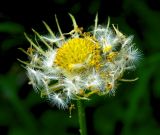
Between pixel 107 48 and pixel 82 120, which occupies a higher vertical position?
pixel 107 48

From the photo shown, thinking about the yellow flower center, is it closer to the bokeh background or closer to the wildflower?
the wildflower

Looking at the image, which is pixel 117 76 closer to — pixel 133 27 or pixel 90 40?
pixel 90 40

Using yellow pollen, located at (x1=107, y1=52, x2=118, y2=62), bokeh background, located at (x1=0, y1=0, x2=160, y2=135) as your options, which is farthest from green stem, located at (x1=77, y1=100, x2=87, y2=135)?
bokeh background, located at (x1=0, y1=0, x2=160, y2=135)

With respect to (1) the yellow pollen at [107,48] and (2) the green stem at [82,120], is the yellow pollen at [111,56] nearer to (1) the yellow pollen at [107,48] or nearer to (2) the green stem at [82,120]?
(1) the yellow pollen at [107,48]

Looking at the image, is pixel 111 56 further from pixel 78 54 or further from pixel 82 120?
pixel 82 120

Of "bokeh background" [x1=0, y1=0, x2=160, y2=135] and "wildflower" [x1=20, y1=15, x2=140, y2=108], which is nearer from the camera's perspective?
"wildflower" [x1=20, y1=15, x2=140, y2=108]

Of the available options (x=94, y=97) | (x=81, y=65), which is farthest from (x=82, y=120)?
(x=94, y=97)

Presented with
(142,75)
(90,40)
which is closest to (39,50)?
(90,40)
